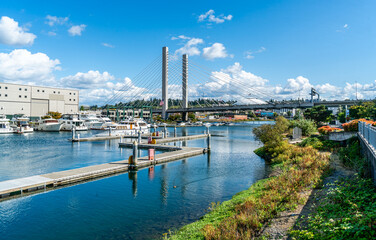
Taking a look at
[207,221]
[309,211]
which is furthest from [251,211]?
[309,211]

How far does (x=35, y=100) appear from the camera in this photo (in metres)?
101

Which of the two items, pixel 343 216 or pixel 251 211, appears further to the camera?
pixel 251 211

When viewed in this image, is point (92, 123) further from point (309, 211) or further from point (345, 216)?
point (345, 216)

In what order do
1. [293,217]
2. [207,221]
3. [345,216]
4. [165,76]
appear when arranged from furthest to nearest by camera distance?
[165,76], [207,221], [293,217], [345,216]

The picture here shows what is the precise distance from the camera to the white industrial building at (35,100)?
308 ft

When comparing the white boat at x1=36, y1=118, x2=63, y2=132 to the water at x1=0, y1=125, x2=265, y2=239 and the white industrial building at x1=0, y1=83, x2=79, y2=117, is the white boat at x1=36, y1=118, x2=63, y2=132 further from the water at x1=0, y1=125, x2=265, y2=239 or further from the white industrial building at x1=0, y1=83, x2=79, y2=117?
the water at x1=0, y1=125, x2=265, y2=239

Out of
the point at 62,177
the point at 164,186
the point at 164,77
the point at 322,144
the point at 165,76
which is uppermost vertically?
the point at 165,76

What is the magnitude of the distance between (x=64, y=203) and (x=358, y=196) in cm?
1395

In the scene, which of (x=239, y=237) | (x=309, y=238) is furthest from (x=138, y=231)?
(x=309, y=238)

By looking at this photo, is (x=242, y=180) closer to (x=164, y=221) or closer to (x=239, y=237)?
(x=164, y=221)

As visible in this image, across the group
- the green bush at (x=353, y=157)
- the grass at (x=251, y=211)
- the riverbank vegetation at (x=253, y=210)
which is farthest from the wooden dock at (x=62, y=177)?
the green bush at (x=353, y=157)

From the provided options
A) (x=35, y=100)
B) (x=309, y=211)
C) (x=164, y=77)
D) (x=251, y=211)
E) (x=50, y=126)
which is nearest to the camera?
(x=309, y=211)

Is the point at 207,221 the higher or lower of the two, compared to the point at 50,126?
lower

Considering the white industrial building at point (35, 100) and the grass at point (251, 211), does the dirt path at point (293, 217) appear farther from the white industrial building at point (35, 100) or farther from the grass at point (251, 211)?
the white industrial building at point (35, 100)
